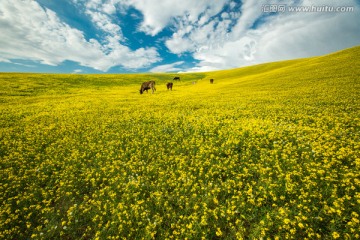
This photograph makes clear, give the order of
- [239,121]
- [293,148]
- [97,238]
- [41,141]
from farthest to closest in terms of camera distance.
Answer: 1. [239,121]
2. [41,141]
3. [293,148]
4. [97,238]

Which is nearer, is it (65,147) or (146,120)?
(65,147)

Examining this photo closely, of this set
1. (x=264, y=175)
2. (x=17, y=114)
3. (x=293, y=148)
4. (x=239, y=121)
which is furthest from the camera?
(x=17, y=114)

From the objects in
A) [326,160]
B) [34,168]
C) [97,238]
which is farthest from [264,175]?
[34,168]

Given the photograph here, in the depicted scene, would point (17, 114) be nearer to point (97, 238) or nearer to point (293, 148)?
point (97, 238)

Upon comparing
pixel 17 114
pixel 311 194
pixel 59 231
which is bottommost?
pixel 59 231

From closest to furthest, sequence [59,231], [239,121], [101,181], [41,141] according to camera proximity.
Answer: [59,231], [101,181], [41,141], [239,121]

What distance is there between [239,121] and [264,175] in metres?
7.37

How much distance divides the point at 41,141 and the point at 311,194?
1547cm

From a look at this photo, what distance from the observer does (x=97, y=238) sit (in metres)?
5.56

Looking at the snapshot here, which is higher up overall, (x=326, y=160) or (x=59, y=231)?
(x=326, y=160)

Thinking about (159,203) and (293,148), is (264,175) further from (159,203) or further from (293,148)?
(159,203)

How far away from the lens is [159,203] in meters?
6.88

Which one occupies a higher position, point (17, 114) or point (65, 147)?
point (17, 114)

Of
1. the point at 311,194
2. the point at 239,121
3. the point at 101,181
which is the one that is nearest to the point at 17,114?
the point at 101,181
